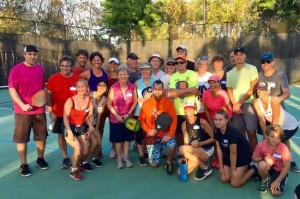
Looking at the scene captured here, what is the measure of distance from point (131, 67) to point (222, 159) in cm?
252

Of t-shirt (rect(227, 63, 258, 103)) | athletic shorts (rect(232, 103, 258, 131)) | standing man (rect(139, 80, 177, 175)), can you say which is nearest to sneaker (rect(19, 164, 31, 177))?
standing man (rect(139, 80, 177, 175))

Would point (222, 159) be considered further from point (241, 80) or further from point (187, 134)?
point (241, 80)

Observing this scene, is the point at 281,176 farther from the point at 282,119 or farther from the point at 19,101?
the point at 19,101

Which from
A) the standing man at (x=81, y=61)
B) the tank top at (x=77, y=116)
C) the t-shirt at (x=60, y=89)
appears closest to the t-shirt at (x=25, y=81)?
the t-shirt at (x=60, y=89)

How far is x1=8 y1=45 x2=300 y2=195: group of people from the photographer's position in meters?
4.37

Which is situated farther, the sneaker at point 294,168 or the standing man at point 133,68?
the standing man at point 133,68

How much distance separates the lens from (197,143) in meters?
4.76

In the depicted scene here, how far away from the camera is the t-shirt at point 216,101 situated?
193 inches

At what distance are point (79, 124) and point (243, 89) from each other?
268 cm

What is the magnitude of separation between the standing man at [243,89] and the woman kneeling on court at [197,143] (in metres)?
0.62

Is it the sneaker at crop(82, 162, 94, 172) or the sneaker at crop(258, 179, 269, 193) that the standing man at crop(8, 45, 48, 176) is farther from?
the sneaker at crop(258, 179, 269, 193)

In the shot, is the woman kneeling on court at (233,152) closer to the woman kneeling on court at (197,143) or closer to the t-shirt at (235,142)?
the t-shirt at (235,142)

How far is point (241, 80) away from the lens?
4.96m

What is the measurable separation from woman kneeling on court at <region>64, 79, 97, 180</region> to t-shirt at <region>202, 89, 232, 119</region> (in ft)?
6.22
